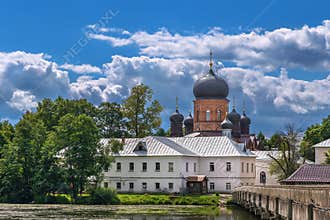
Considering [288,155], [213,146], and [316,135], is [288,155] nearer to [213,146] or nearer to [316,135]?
[213,146]

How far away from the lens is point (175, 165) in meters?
65.2

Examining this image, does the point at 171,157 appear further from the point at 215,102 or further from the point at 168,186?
the point at 215,102

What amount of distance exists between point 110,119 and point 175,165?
20.0 m

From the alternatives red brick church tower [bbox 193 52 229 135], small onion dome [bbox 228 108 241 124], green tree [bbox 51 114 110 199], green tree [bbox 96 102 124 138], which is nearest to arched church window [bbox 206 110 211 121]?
red brick church tower [bbox 193 52 229 135]

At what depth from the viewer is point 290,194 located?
58.6 feet

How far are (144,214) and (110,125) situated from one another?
41.2m

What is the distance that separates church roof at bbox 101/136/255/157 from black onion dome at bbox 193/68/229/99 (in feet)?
54.6

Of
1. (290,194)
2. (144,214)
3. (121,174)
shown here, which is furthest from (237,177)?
(290,194)

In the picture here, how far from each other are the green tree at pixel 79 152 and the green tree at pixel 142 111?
20846mm

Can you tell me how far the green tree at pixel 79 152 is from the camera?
56.3 m

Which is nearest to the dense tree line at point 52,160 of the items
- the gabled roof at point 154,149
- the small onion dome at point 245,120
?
the gabled roof at point 154,149

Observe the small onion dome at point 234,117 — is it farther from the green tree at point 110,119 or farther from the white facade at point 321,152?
the white facade at point 321,152

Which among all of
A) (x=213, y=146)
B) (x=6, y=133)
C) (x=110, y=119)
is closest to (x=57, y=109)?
(x=110, y=119)

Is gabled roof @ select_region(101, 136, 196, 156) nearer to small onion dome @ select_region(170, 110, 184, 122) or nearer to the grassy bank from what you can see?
the grassy bank
